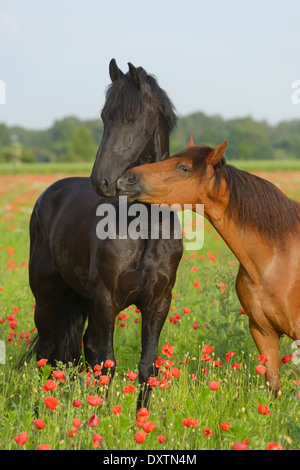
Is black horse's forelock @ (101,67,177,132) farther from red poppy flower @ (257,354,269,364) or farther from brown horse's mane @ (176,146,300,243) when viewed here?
red poppy flower @ (257,354,269,364)

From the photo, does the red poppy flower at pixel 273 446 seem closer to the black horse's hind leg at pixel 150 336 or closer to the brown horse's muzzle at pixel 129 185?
the black horse's hind leg at pixel 150 336

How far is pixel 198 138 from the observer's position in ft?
301

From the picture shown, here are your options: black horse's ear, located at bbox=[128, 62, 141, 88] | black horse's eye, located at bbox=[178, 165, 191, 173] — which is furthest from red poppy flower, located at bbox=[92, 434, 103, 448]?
black horse's ear, located at bbox=[128, 62, 141, 88]

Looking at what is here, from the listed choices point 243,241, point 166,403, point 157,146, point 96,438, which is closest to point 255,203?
point 243,241

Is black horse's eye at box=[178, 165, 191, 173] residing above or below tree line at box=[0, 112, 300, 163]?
below

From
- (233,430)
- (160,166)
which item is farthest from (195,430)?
(160,166)

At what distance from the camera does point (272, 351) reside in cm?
381

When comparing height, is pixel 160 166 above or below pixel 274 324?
above

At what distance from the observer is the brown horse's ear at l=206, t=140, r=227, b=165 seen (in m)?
3.37

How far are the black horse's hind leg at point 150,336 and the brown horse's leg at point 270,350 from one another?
67 centimetres

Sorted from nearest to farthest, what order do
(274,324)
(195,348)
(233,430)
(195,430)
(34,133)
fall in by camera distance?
(233,430) < (195,430) < (274,324) < (195,348) < (34,133)

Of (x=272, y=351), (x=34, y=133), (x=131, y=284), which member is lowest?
(x=272, y=351)
